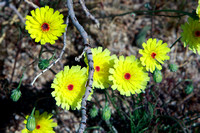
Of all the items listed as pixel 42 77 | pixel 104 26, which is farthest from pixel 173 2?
pixel 42 77

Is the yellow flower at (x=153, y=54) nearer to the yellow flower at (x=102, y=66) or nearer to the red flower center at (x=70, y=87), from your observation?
the yellow flower at (x=102, y=66)

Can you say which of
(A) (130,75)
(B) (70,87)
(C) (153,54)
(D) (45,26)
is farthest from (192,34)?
(D) (45,26)

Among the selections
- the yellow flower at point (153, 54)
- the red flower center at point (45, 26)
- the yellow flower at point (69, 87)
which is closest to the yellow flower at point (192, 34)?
the yellow flower at point (153, 54)

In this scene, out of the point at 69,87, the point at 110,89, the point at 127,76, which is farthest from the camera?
the point at 110,89

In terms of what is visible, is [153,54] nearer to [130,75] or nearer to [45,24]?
[130,75]

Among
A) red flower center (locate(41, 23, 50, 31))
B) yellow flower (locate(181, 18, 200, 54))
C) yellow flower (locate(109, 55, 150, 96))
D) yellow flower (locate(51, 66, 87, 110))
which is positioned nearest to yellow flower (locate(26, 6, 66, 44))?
red flower center (locate(41, 23, 50, 31))
